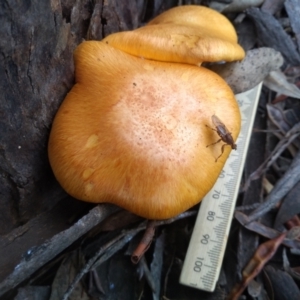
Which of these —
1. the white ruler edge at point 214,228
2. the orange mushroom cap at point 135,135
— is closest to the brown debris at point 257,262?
the white ruler edge at point 214,228

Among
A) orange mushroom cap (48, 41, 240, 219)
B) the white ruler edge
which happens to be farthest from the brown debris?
orange mushroom cap (48, 41, 240, 219)

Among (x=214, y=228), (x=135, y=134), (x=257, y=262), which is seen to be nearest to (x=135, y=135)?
A: (x=135, y=134)

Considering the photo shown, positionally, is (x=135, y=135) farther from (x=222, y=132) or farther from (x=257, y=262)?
(x=257, y=262)

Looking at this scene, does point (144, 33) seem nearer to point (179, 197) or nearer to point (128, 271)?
point (179, 197)

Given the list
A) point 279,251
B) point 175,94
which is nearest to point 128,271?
point 279,251

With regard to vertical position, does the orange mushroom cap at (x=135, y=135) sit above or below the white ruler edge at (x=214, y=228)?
above

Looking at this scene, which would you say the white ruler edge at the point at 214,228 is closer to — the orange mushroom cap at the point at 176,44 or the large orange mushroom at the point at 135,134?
the large orange mushroom at the point at 135,134
